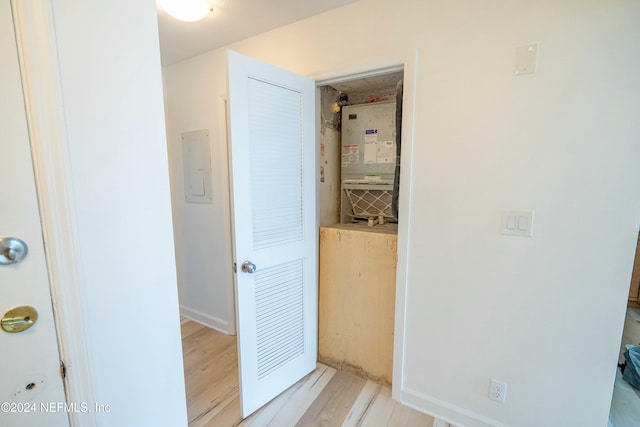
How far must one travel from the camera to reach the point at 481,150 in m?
1.38

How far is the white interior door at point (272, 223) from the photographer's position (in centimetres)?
147

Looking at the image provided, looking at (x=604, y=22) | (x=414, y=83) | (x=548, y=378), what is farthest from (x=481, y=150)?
(x=548, y=378)

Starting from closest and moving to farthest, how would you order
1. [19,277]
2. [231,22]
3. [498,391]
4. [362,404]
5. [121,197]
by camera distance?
[19,277] < [121,197] < [498,391] < [362,404] < [231,22]

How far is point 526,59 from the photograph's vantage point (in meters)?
1.25

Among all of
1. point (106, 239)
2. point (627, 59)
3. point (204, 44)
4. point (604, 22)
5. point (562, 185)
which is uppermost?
point (204, 44)

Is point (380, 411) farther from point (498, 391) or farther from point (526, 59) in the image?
point (526, 59)

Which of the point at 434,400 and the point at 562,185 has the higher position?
the point at 562,185

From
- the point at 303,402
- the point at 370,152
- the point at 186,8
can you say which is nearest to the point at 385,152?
the point at 370,152

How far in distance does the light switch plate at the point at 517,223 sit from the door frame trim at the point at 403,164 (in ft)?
1.50

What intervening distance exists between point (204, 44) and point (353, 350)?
2.57 meters

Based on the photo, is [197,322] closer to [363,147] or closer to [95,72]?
[363,147]

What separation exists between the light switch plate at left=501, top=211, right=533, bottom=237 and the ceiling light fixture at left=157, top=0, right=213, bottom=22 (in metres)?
1.93

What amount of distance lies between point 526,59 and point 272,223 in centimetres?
149

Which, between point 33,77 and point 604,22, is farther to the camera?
point 604,22
